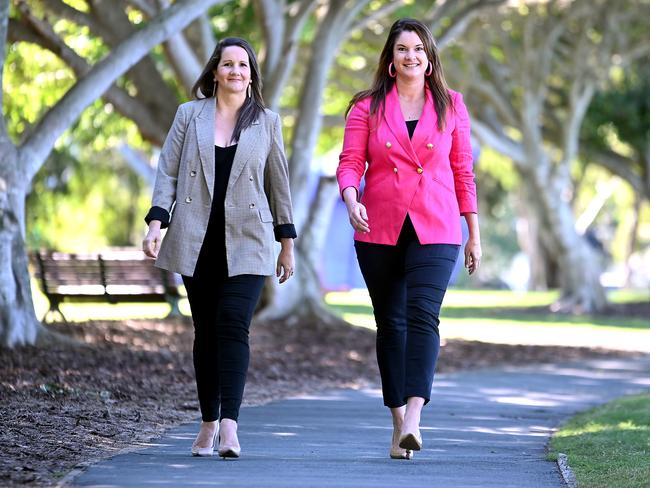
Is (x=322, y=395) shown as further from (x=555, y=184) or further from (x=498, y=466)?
(x=555, y=184)

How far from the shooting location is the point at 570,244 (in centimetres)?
2803

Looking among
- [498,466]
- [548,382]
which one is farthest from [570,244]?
[498,466]

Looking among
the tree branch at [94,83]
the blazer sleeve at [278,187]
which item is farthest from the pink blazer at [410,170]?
the tree branch at [94,83]

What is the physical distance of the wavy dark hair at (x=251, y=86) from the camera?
6613mm

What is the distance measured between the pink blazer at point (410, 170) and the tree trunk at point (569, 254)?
21.1 m

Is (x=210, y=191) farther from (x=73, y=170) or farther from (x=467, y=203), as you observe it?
(x=73, y=170)

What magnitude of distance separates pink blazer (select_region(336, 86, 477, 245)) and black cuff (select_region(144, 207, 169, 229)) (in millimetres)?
878

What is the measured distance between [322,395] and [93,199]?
1331 inches

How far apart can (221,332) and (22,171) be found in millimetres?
5638

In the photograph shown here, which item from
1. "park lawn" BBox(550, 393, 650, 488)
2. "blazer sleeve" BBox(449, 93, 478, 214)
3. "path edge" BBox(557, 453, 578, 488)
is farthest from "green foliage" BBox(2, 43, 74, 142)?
"path edge" BBox(557, 453, 578, 488)

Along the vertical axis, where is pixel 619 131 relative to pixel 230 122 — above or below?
above

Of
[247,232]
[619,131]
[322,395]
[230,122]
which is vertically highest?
[619,131]

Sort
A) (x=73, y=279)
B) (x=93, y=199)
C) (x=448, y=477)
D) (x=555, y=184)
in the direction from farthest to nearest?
(x=93, y=199) < (x=555, y=184) < (x=73, y=279) < (x=448, y=477)

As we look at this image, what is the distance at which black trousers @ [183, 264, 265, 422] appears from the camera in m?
6.46
